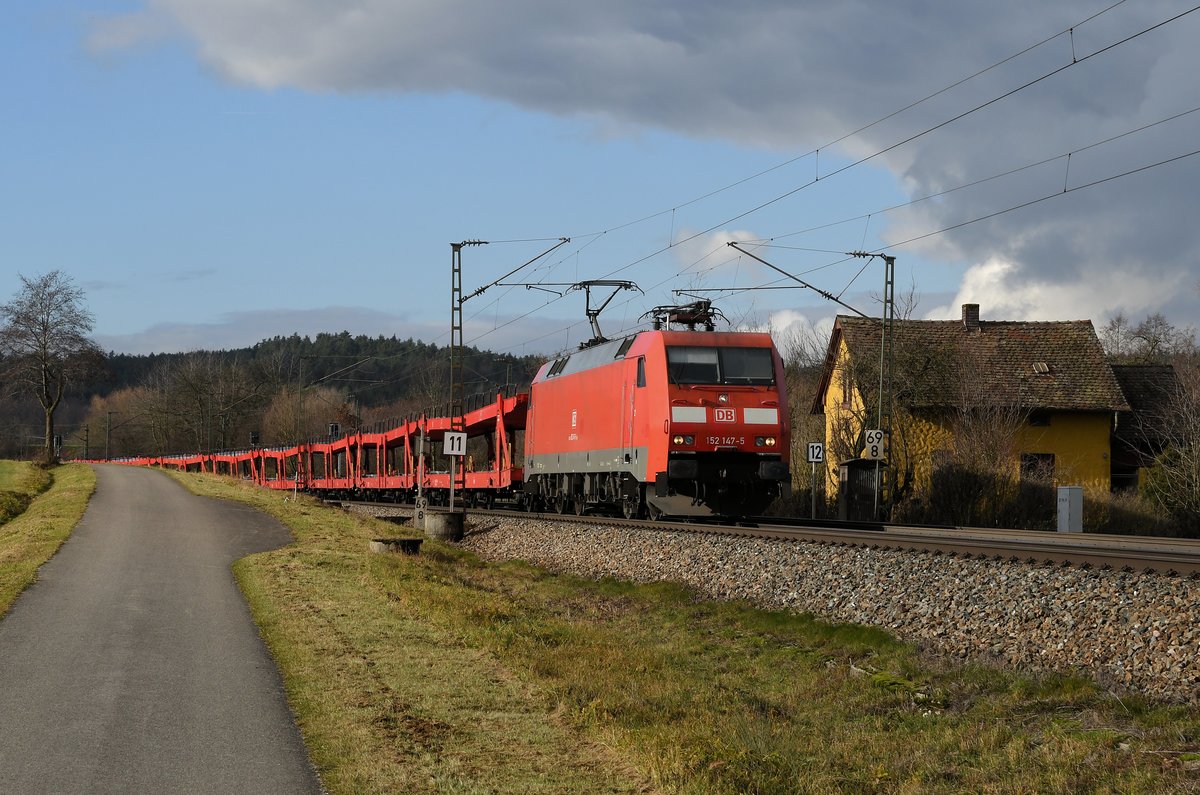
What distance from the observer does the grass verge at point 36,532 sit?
16469 millimetres

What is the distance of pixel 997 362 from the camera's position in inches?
1793

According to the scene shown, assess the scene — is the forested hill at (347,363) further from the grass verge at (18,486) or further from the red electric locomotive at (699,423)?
the red electric locomotive at (699,423)

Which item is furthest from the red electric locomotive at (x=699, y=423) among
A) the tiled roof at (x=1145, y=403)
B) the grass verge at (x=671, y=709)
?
the tiled roof at (x=1145, y=403)

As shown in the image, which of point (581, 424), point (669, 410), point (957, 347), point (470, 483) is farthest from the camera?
point (957, 347)

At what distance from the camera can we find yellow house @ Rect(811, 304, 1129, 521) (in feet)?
136

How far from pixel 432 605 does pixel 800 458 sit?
31.9m

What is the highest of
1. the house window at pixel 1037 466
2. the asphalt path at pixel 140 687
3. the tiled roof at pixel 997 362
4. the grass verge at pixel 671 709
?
the tiled roof at pixel 997 362

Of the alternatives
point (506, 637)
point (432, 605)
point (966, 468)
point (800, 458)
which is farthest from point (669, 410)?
point (800, 458)

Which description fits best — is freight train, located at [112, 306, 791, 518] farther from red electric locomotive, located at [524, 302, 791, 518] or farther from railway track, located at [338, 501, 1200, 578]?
railway track, located at [338, 501, 1200, 578]

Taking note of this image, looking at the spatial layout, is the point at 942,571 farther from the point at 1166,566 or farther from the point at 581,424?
the point at 581,424

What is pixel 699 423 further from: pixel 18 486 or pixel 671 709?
pixel 18 486

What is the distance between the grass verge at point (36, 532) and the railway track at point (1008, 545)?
1080 cm

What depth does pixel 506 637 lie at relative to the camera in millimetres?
13297

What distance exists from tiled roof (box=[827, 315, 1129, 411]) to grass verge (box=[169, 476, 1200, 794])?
1151 inches
